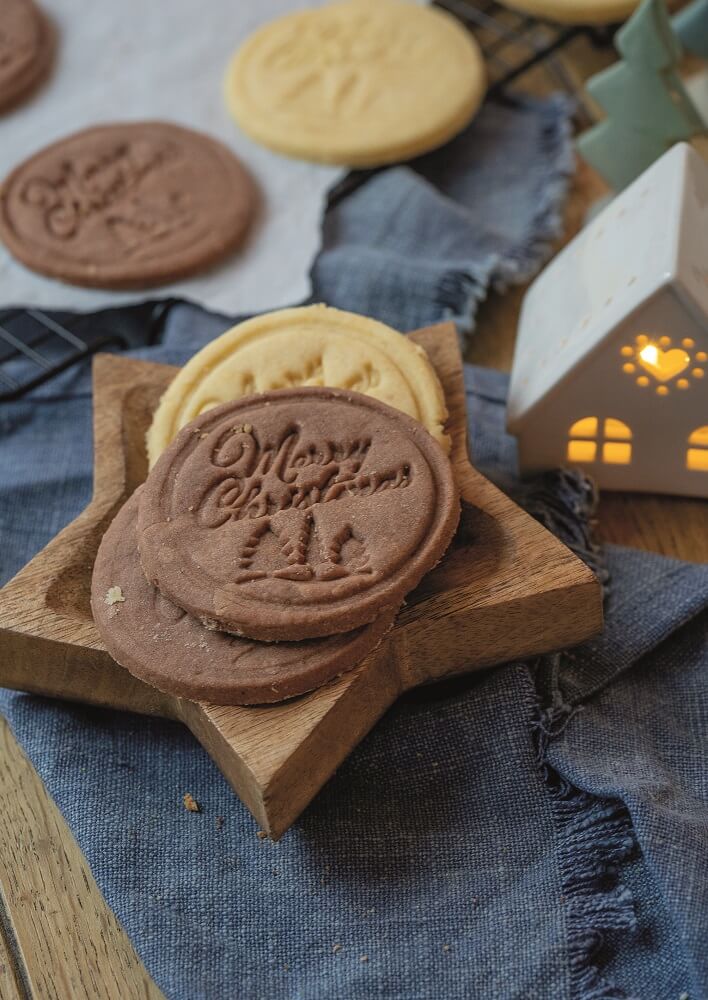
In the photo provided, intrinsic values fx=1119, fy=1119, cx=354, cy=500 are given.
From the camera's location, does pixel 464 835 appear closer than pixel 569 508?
Yes

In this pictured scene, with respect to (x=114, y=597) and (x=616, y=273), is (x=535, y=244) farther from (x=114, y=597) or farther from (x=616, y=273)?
(x=114, y=597)

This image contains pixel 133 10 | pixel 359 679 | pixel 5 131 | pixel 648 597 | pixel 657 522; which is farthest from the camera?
pixel 133 10

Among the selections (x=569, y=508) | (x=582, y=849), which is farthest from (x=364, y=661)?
(x=569, y=508)

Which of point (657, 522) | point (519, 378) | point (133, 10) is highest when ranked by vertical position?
point (133, 10)

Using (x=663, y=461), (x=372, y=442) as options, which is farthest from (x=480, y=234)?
(x=372, y=442)

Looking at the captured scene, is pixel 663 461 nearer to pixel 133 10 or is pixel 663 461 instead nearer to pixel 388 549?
pixel 388 549

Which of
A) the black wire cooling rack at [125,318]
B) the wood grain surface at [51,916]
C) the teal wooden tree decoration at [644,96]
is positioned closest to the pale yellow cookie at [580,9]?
the black wire cooling rack at [125,318]
